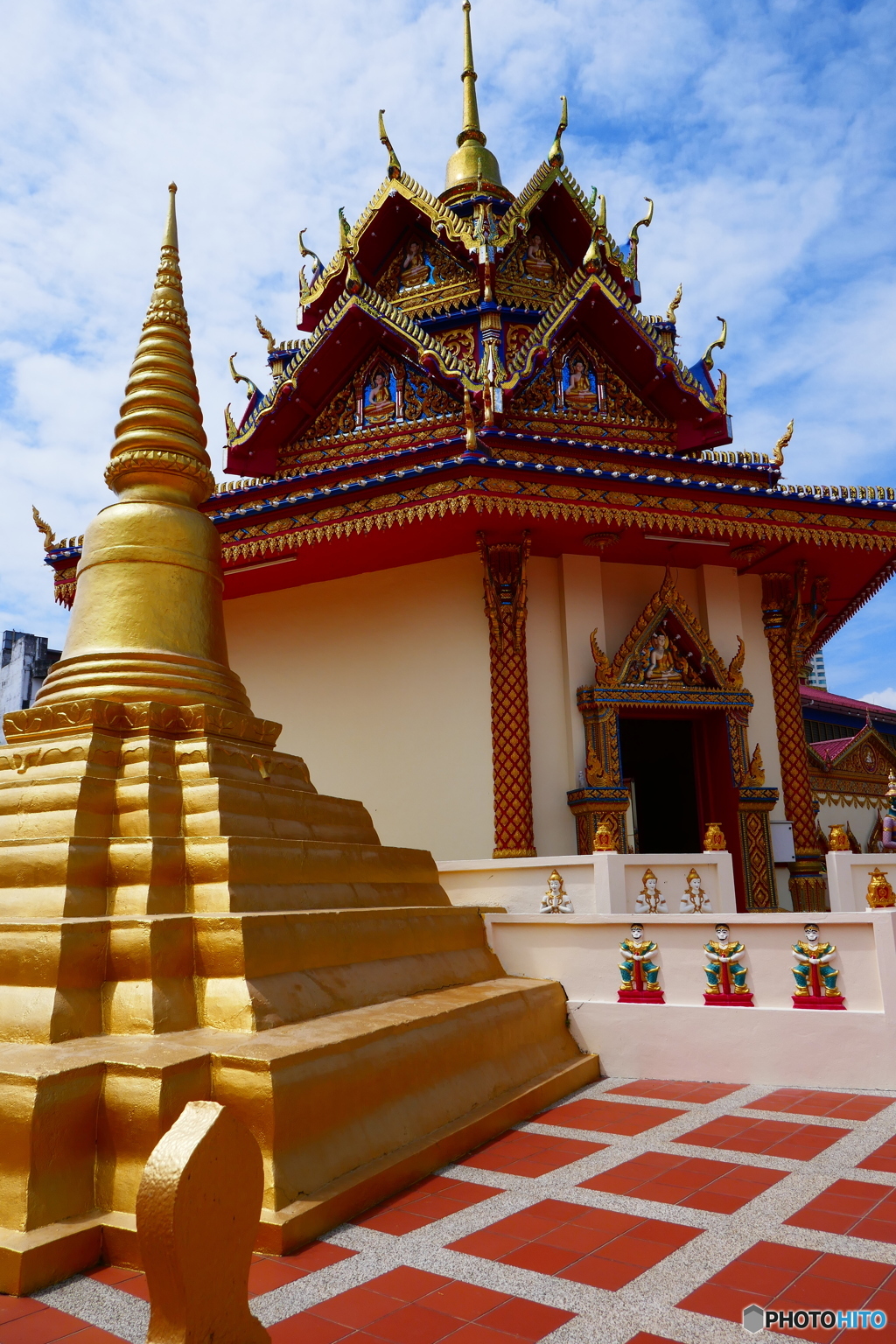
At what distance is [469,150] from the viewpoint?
1377cm

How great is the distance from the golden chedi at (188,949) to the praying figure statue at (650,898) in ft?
3.84

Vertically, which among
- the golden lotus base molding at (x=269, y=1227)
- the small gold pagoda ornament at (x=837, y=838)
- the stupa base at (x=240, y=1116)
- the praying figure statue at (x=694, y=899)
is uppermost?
the small gold pagoda ornament at (x=837, y=838)

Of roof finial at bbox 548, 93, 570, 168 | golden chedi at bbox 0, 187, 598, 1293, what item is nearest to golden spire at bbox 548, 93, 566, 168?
roof finial at bbox 548, 93, 570, 168

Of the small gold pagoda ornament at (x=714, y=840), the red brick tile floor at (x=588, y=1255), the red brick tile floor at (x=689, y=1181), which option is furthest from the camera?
the small gold pagoda ornament at (x=714, y=840)

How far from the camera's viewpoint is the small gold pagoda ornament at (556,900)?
256 inches

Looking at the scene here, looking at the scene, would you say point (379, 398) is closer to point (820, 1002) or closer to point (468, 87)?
point (468, 87)

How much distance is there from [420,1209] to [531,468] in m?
6.10

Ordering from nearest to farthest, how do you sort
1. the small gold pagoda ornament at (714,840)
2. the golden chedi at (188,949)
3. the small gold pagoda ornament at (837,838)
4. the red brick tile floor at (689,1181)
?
the golden chedi at (188,949) < the red brick tile floor at (689,1181) < the small gold pagoda ornament at (837,838) < the small gold pagoda ornament at (714,840)

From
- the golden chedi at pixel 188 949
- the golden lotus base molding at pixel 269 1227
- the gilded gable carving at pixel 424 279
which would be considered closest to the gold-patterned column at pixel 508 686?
the golden chedi at pixel 188 949

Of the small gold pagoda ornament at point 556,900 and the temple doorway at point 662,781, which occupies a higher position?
the temple doorway at point 662,781

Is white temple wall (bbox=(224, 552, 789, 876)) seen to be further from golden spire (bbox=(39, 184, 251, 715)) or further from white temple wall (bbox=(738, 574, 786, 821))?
golden spire (bbox=(39, 184, 251, 715))

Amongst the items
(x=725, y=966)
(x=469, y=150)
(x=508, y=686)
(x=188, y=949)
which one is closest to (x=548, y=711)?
(x=508, y=686)

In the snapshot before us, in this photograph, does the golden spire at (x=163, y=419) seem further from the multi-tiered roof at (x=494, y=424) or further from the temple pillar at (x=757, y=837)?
the temple pillar at (x=757, y=837)

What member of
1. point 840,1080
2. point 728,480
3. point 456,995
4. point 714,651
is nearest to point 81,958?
point 456,995
